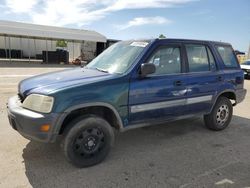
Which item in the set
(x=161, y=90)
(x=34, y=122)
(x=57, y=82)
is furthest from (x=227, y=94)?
(x=34, y=122)

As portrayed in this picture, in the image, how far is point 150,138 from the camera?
16.1 ft

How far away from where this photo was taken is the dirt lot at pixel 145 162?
329 cm

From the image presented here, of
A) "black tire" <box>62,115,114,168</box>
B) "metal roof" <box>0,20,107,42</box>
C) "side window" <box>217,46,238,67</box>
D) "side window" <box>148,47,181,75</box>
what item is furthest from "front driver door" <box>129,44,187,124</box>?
"metal roof" <box>0,20,107,42</box>

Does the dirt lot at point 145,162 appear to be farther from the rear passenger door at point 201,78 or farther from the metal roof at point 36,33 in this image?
the metal roof at point 36,33

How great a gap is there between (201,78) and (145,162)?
1.93 metres

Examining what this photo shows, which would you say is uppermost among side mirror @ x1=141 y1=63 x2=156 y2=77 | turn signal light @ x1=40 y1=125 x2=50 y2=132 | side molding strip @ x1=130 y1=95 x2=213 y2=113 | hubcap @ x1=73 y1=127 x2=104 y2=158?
side mirror @ x1=141 y1=63 x2=156 y2=77

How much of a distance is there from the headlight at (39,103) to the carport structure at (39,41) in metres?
23.0

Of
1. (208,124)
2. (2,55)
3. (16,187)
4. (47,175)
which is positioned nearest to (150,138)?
(208,124)

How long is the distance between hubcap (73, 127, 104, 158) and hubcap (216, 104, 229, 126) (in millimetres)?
2843

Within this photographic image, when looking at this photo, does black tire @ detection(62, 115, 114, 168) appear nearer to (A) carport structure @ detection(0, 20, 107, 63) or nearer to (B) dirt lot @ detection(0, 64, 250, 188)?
(B) dirt lot @ detection(0, 64, 250, 188)

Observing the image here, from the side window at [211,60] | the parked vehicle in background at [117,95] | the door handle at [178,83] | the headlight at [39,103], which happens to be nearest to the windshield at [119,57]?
the parked vehicle in background at [117,95]

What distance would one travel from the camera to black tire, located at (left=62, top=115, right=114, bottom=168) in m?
3.46

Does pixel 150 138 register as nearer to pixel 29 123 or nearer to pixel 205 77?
pixel 205 77

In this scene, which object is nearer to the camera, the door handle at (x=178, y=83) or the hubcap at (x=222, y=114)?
the door handle at (x=178, y=83)
